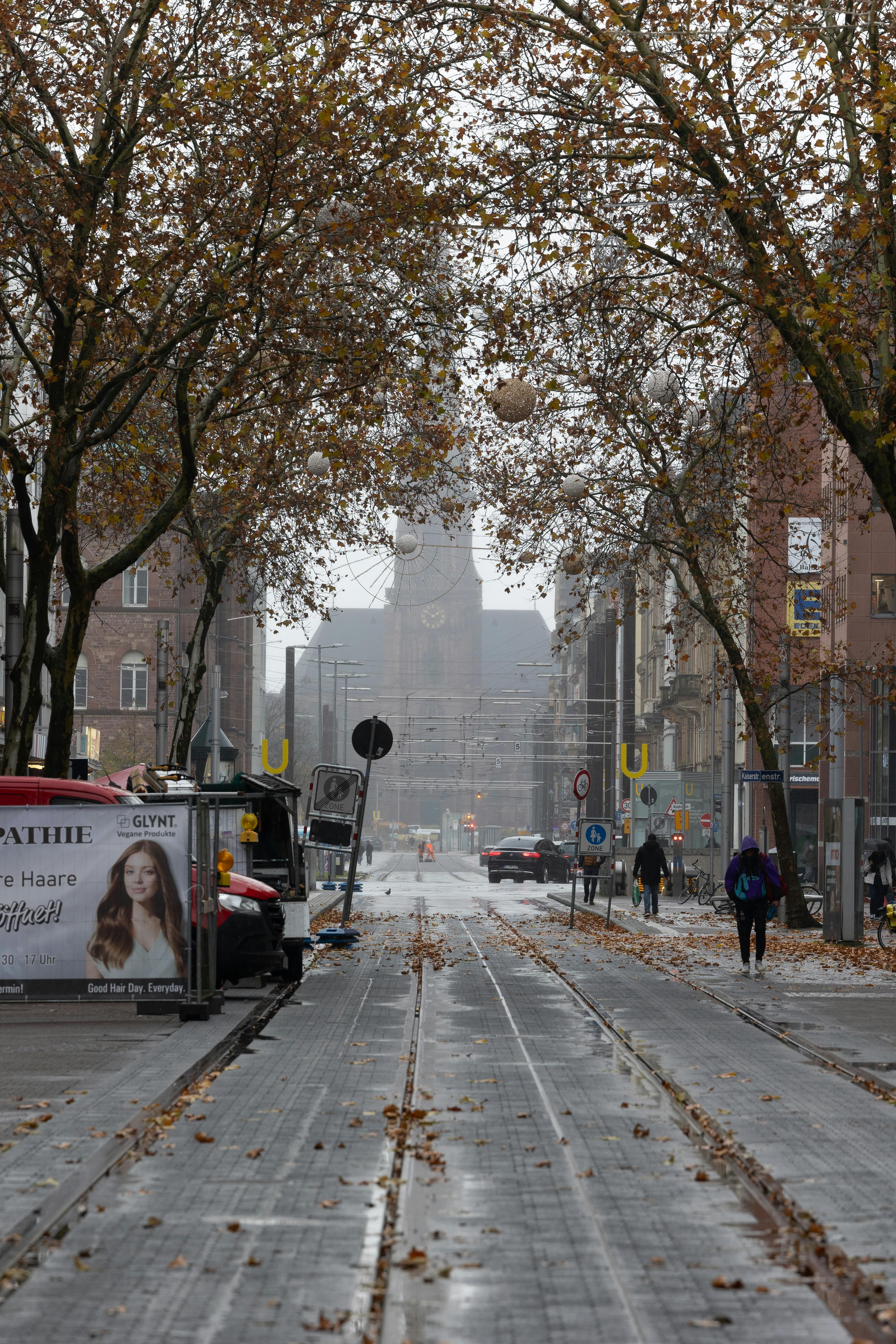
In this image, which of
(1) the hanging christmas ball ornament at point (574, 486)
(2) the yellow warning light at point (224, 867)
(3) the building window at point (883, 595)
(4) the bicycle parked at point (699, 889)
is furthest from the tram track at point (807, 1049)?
(3) the building window at point (883, 595)

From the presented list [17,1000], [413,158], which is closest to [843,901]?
[413,158]

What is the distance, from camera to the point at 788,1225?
276 inches

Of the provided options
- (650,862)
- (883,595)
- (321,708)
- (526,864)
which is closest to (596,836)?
(650,862)

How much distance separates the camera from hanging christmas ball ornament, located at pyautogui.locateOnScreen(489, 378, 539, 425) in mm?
17172

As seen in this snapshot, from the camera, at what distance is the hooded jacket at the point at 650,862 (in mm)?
39312

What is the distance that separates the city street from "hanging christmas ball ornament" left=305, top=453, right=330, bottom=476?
8.89 meters

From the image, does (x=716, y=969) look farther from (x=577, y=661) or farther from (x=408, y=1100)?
(x=577, y=661)

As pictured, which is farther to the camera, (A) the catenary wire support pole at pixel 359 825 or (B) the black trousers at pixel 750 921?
(A) the catenary wire support pole at pixel 359 825

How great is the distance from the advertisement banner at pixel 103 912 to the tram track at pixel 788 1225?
436cm

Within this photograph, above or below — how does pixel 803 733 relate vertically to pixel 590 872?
above

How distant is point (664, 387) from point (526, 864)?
4520cm

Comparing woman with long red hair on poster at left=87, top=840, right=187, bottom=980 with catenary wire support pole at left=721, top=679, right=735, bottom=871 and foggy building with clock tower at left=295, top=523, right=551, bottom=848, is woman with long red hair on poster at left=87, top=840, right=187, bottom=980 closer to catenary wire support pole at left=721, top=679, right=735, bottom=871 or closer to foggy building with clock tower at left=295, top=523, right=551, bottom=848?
catenary wire support pole at left=721, top=679, right=735, bottom=871

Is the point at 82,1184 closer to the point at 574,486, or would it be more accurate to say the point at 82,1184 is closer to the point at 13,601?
the point at 13,601

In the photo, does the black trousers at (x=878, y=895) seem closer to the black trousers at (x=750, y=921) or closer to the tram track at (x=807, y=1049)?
the black trousers at (x=750, y=921)
